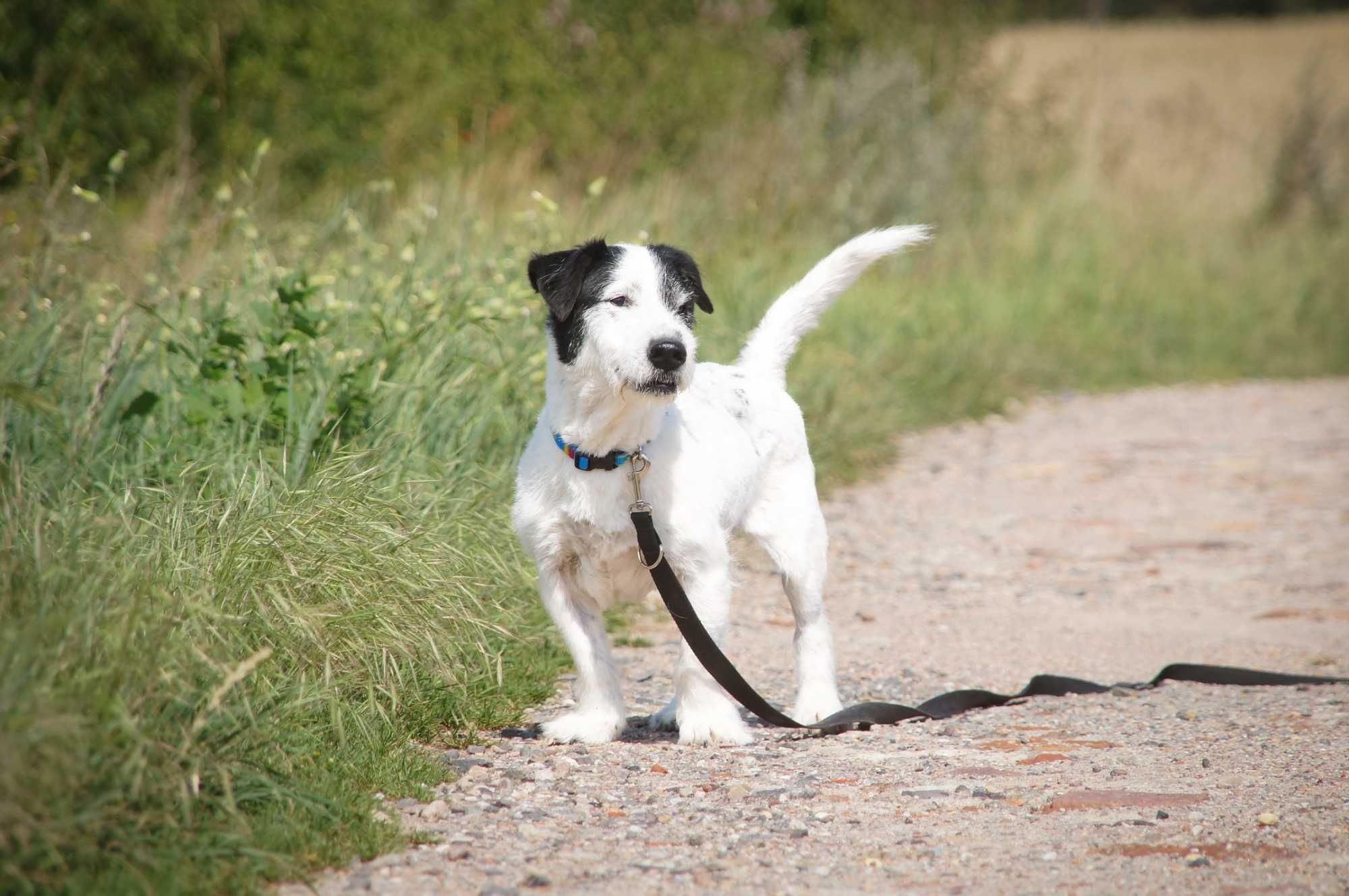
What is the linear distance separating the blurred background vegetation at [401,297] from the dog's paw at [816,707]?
48 cm

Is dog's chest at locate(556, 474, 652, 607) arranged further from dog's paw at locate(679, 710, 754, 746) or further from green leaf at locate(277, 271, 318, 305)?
green leaf at locate(277, 271, 318, 305)

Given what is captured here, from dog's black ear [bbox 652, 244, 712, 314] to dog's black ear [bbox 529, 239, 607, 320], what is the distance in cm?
20

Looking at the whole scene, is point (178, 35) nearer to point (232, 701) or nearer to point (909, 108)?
point (909, 108)

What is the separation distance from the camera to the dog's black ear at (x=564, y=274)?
3.80 meters

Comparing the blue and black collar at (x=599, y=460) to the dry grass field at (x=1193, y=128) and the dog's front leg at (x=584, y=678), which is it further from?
the dry grass field at (x=1193, y=128)

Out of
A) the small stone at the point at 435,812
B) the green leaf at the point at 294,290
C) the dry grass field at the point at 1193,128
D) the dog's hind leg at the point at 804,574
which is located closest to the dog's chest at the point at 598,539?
the dog's hind leg at the point at 804,574

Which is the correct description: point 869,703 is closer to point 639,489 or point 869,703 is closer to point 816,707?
point 816,707

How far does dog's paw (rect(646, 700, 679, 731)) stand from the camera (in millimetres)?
4137

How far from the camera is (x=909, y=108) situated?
511 inches

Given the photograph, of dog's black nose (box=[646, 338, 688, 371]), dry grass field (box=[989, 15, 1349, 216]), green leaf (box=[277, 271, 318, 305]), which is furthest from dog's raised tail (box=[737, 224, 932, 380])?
dry grass field (box=[989, 15, 1349, 216])

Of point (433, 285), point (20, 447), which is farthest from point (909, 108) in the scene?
point (20, 447)

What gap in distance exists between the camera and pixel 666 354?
3582mm

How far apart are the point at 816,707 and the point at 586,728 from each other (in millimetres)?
788

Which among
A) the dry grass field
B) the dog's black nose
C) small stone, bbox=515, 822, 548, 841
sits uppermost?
the dry grass field
